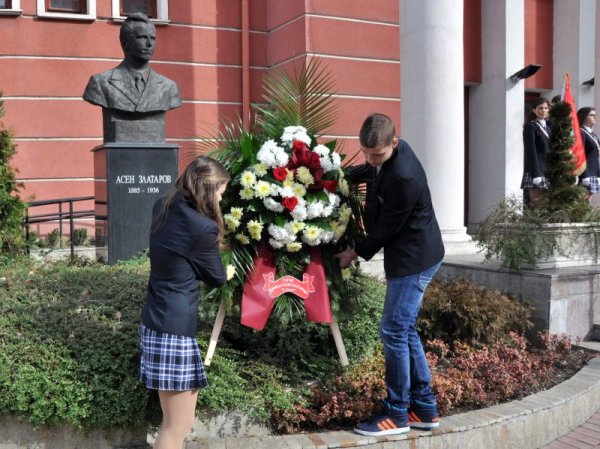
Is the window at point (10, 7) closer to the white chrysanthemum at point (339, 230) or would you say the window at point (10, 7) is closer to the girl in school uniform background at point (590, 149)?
the white chrysanthemum at point (339, 230)

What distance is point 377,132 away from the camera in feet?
11.6

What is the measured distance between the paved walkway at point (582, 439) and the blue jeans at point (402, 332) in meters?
1.24

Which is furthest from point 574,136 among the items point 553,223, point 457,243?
point 457,243

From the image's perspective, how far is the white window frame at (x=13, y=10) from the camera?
1012cm

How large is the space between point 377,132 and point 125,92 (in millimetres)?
4630

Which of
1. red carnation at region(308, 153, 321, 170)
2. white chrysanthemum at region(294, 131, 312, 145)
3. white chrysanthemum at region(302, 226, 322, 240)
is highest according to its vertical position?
white chrysanthemum at region(294, 131, 312, 145)

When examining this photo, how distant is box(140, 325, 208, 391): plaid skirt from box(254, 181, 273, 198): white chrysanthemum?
44.4 inches

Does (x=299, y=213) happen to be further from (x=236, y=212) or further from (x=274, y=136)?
(x=274, y=136)

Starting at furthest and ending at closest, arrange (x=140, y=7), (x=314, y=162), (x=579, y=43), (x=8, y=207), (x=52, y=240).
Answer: (x=579, y=43) < (x=140, y=7) < (x=52, y=240) < (x=8, y=207) < (x=314, y=162)

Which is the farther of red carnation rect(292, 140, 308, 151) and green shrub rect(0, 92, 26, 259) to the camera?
green shrub rect(0, 92, 26, 259)

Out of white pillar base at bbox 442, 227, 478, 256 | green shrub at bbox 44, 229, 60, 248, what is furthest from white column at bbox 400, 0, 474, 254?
green shrub at bbox 44, 229, 60, 248

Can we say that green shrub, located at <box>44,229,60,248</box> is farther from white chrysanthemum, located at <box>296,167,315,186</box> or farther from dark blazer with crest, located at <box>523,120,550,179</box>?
dark blazer with crest, located at <box>523,120,550,179</box>

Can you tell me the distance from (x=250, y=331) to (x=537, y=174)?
4.76m

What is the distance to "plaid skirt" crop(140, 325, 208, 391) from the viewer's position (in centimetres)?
312
